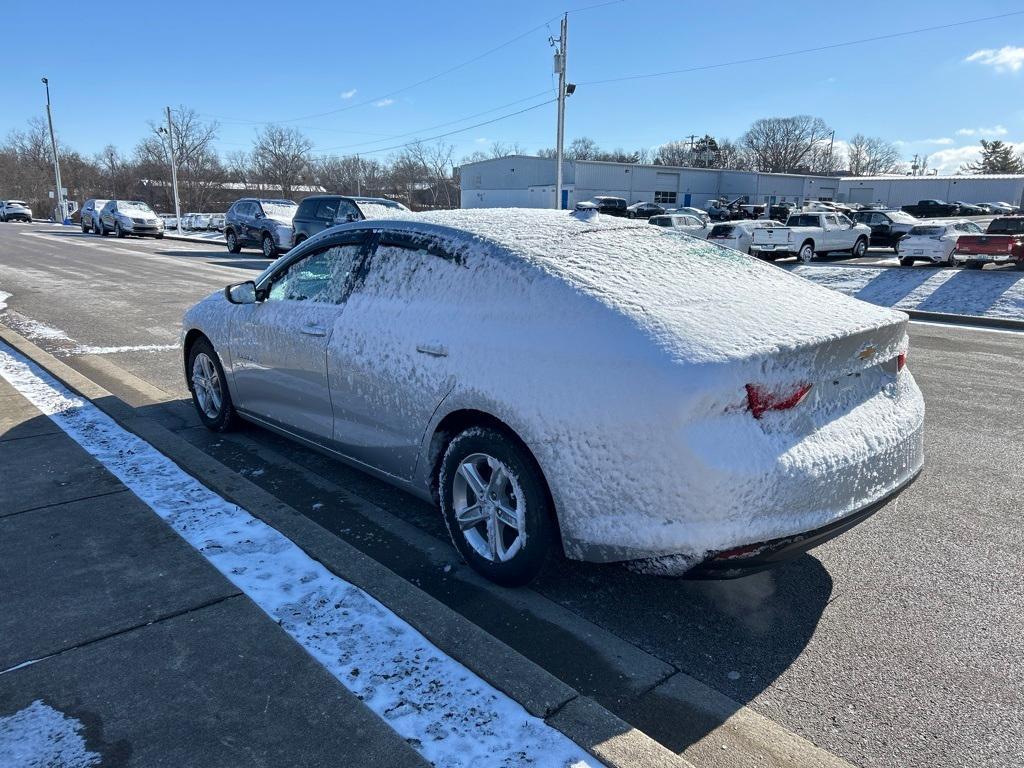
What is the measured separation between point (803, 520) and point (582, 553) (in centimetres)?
82

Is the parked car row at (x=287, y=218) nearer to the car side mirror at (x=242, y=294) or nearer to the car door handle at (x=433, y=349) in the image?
the car side mirror at (x=242, y=294)

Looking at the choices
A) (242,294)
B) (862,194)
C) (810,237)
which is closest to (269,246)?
(810,237)

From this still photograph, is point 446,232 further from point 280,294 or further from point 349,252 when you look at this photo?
point 280,294

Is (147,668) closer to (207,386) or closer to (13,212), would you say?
(207,386)

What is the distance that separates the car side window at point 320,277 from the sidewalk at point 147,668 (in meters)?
1.49

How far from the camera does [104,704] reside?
229 centimetres

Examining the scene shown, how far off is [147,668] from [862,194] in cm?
9155

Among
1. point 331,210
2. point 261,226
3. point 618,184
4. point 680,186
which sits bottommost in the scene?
point 261,226

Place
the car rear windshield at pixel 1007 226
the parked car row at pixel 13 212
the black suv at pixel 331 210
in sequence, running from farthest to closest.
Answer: the parked car row at pixel 13 212 → the car rear windshield at pixel 1007 226 → the black suv at pixel 331 210

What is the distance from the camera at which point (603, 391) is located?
256 cm

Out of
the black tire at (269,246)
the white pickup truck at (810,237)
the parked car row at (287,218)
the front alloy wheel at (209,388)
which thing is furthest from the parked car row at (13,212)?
the front alloy wheel at (209,388)

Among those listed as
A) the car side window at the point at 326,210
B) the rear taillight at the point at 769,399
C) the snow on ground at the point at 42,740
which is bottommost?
the snow on ground at the point at 42,740

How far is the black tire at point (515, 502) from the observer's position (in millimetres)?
2814

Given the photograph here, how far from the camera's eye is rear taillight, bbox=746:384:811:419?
2494mm
